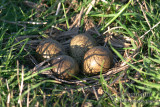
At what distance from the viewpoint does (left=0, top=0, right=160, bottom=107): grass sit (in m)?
2.74

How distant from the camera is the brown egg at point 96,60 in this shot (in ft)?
11.2

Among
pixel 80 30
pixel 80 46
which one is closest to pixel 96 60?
pixel 80 46

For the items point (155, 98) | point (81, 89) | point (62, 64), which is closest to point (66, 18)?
point (62, 64)

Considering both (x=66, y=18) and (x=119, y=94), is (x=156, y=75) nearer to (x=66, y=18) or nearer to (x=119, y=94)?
(x=119, y=94)

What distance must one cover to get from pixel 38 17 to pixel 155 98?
9.31 feet

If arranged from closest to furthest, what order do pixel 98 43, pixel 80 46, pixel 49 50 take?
pixel 49 50 < pixel 80 46 < pixel 98 43

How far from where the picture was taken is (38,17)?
4.41m

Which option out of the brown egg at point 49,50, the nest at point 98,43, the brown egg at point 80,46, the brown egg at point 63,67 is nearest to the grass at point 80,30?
the nest at point 98,43

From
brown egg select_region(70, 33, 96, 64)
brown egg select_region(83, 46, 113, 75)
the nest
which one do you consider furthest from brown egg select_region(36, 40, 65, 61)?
brown egg select_region(83, 46, 113, 75)

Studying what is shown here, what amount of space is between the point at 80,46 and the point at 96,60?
18.9 inches

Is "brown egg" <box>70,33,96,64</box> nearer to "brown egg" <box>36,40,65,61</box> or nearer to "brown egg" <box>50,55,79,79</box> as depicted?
"brown egg" <box>36,40,65,61</box>

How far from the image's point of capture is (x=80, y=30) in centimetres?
440

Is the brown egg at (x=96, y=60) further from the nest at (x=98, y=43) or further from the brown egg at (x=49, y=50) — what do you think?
the brown egg at (x=49, y=50)

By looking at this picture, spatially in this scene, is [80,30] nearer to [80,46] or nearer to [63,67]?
[80,46]
